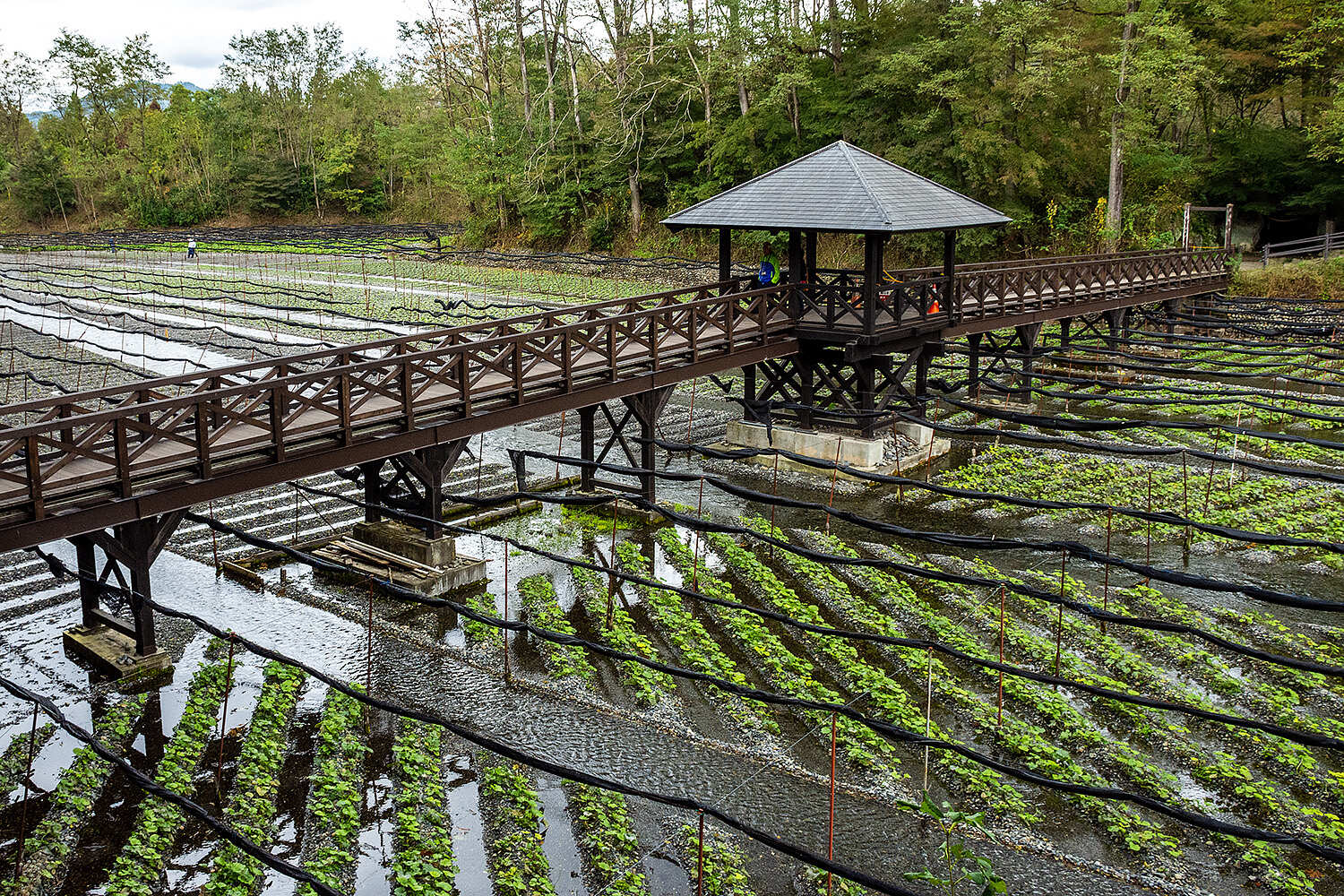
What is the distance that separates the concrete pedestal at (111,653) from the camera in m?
11.6

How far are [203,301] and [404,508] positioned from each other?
92.4ft

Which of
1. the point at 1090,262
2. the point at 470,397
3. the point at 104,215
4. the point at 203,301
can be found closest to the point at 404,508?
the point at 470,397

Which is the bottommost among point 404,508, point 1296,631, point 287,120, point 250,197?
point 1296,631

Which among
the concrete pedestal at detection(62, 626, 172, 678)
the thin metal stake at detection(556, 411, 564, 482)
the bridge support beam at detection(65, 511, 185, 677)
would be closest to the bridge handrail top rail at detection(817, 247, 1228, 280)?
the thin metal stake at detection(556, 411, 564, 482)

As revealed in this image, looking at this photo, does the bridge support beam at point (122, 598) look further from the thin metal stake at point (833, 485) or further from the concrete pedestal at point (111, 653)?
the thin metal stake at point (833, 485)

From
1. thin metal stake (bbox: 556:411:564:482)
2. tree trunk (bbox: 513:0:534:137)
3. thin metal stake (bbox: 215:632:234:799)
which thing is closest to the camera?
thin metal stake (bbox: 215:632:234:799)

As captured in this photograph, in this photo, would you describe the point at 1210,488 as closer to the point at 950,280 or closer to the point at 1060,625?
the point at 950,280

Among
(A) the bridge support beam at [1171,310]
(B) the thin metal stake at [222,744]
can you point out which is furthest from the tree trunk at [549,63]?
(B) the thin metal stake at [222,744]

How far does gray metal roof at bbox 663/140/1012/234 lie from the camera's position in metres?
17.9

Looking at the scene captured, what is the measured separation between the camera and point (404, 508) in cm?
1493

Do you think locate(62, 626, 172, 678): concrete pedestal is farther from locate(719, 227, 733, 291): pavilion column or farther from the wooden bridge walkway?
locate(719, 227, 733, 291): pavilion column

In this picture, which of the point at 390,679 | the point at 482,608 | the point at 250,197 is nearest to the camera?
the point at 390,679

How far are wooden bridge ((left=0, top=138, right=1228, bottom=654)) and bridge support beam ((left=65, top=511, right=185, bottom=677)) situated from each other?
0.02 m

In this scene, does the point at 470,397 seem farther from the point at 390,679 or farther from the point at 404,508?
the point at 390,679
